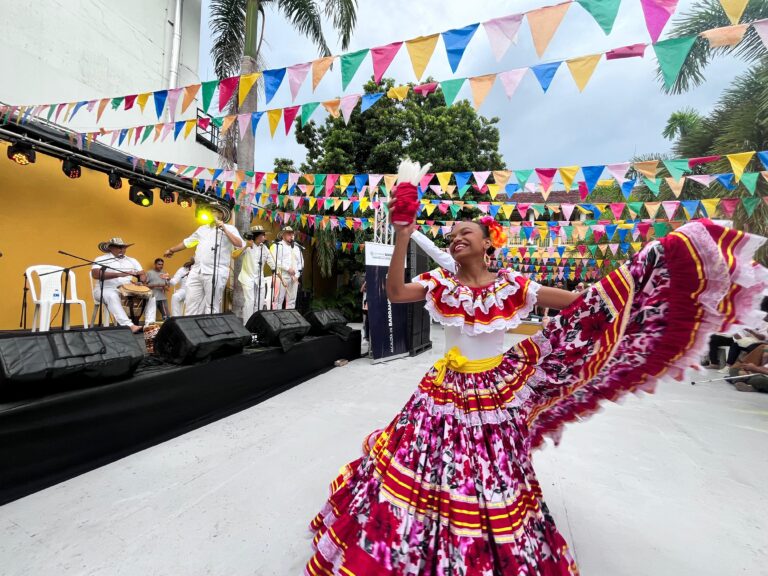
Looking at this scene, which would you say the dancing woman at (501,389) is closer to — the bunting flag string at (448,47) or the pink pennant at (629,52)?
the bunting flag string at (448,47)

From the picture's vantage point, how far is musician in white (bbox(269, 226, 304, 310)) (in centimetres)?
722

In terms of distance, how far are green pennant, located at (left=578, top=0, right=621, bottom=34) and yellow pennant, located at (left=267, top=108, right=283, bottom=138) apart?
3237 mm

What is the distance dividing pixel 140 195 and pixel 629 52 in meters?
8.36

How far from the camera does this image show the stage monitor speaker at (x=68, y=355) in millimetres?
2098

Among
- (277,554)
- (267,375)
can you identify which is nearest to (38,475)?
(277,554)

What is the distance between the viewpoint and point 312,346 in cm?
506

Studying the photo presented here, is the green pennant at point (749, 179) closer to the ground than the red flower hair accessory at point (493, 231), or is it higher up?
higher up

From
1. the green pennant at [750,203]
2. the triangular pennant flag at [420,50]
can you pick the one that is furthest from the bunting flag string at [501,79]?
the green pennant at [750,203]

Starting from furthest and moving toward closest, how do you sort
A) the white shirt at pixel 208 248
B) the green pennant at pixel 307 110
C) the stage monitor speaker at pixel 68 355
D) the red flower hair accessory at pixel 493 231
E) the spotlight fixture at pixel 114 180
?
the spotlight fixture at pixel 114 180 < the white shirt at pixel 208 248 < the green pennant at pixel 307 110 < the stage monitor speaker at pixel 68 355 < the red flower hair accessory at pixel 493 231

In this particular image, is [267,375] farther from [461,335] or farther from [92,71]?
[92,71]

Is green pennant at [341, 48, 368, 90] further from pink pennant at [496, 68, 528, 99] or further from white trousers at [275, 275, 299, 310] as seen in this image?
white trousers at [275, 275, 299, 310]

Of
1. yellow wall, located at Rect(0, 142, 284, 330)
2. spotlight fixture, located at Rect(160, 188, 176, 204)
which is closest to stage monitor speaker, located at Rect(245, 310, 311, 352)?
yellow wall, located at Rect(0, 142, 284, 330)

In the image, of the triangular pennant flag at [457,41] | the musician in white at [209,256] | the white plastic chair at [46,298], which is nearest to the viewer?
the triangular pennant flag at [457,41]

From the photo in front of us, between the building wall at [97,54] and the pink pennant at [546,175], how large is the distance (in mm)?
8381
